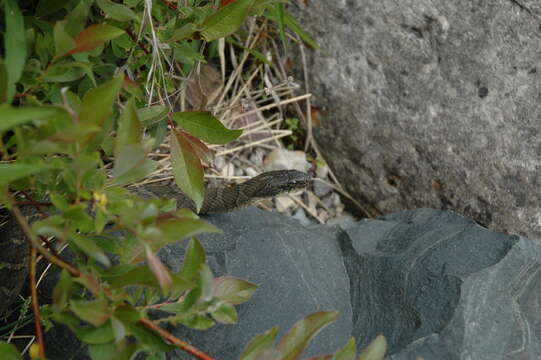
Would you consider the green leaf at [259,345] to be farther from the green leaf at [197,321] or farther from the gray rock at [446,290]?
the gray rock at [446,290]

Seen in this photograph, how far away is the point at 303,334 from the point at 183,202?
1581 millimetres

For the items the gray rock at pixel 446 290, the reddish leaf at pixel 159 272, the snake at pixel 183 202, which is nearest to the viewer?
the reddish leaf at pixel 159 272

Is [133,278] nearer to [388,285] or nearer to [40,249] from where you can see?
[40,249]

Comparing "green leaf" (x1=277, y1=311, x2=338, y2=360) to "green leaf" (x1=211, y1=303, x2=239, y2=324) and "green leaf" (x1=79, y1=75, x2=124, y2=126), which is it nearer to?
"green leaf" (x1=211, y1=303, x2=239, y2=324)

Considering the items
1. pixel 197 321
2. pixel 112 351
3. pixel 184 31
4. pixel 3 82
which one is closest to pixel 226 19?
pixel 184 31

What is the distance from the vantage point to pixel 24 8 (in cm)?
250

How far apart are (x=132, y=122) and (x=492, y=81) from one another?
6.79ft

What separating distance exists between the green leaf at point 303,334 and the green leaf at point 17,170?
0.76 meters

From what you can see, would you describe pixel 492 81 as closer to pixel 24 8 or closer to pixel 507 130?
pixel 507 130

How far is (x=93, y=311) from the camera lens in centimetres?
152

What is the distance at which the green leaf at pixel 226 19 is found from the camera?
206 centimetres

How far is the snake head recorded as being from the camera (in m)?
3.25

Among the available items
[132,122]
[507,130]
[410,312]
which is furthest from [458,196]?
[132,122]

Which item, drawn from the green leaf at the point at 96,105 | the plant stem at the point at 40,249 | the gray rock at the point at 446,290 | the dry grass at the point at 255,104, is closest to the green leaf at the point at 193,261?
the plant stem at the point at 40,249
